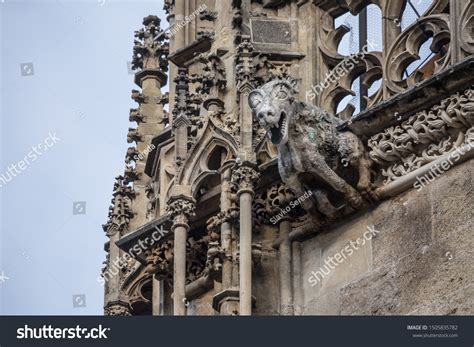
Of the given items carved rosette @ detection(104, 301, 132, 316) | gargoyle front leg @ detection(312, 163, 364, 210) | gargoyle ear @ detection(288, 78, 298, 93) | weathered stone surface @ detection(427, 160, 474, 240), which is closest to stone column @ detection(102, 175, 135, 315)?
carved rosette @ detection(104, 301, 132, 316)

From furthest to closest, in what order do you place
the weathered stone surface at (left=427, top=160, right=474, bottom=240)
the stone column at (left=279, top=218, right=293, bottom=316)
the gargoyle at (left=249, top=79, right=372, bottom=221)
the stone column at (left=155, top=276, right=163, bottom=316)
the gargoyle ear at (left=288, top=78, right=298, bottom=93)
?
the stone column at (left=155, top=276, right=163, bottom=316), the stone column at (left=279, top=218, right=293, bottom=316), the gargoyle at (left=249, top=79, right=372, bottom=221), the gargoyle ear at (left=288, top=78, right=298, bottom=93), the weathered stone surface at (left=427, top=160, right=474, bottom=240)

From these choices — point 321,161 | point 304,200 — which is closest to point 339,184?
point 321,161

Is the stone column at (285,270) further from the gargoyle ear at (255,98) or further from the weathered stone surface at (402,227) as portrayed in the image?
the gargoyle ear at (255,98)

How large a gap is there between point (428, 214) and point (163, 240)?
301 cm

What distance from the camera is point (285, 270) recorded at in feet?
112

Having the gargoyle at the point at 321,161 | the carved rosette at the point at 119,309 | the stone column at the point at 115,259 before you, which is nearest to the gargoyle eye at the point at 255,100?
the gargoyle at the point at 321,161

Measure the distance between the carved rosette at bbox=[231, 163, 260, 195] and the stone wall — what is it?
0.70 metres

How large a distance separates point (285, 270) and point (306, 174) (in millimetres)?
923

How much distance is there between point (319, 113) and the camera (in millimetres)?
33844

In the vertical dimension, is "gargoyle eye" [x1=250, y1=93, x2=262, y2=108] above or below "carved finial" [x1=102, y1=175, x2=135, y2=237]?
below

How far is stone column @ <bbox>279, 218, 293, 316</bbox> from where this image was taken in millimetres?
33875

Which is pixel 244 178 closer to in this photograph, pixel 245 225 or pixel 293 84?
pixel 245 225

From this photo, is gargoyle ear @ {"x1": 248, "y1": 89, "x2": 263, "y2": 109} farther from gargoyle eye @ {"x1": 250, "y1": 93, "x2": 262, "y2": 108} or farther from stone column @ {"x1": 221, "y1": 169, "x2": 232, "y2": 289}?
stone column @ {"x1": 221, "y1": 169, "x2": 232, "y2": 289}

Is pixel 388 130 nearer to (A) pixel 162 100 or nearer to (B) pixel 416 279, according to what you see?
(B) pixel 416 279
